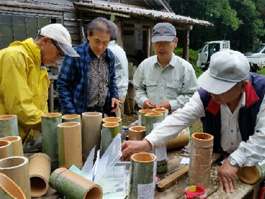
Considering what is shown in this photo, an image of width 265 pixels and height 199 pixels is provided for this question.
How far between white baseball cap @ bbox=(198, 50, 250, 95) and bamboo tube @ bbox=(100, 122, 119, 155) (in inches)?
24.0

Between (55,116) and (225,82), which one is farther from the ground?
(225,82)

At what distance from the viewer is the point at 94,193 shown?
1.24 m

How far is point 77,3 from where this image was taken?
7074mm

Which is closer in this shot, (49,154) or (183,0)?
(49,154)

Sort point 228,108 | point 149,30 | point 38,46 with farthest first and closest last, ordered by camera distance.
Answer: point 149,30 → point 38,46 → point 228,108

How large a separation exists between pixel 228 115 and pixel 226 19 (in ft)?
65.3

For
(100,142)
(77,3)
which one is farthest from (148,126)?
(77,3)

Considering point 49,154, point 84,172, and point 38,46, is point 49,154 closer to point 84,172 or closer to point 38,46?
point 84,172

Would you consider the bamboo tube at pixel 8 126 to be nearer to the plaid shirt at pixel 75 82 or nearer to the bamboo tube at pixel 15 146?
the bamboo tube at pixel 15 146

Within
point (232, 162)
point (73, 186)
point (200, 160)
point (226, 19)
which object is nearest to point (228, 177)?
point (232, 162)

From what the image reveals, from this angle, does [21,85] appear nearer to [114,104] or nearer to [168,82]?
[114,104]

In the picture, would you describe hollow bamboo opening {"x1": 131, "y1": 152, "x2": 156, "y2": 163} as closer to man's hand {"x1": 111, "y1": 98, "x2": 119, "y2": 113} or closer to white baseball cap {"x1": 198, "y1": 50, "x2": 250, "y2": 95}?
white baseball cap {"x1": 198, "y1": 50, "x2": 250, "y2": 95}

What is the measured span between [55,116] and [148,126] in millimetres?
613

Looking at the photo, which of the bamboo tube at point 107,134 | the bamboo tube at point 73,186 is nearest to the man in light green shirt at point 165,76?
the bamboo tube at point 107,134
